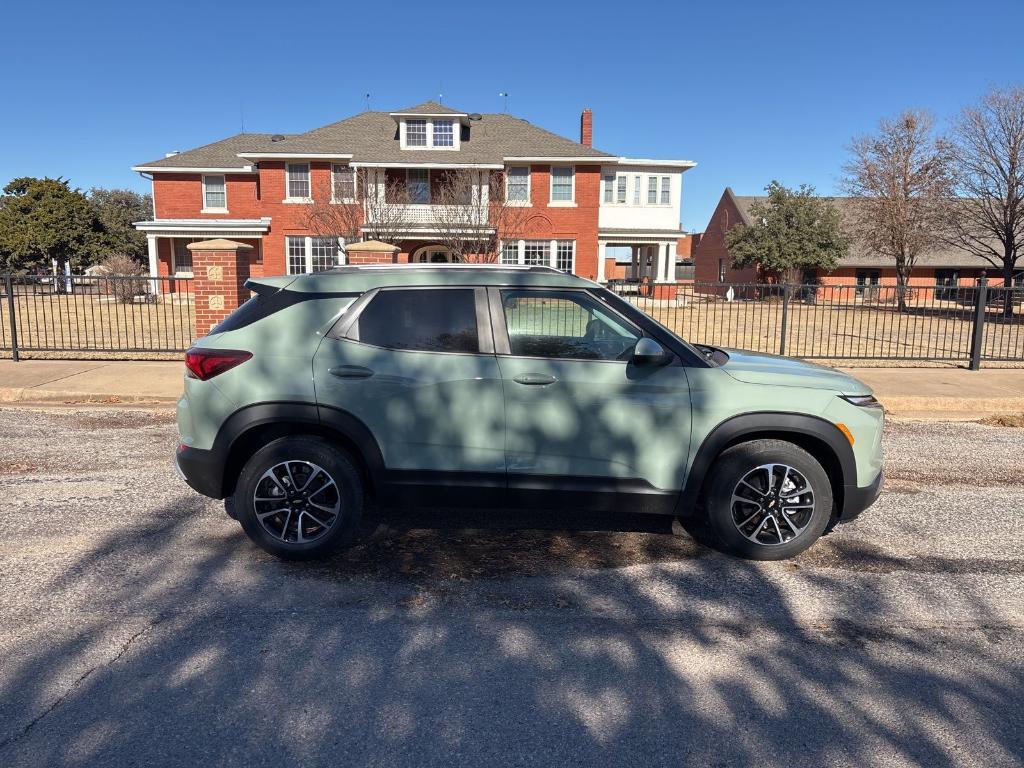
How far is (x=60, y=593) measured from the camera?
4.07 meters

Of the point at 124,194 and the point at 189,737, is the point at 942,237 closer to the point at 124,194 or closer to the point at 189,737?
the point at 189,737

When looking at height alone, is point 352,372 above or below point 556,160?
below

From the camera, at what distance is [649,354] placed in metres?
4.23

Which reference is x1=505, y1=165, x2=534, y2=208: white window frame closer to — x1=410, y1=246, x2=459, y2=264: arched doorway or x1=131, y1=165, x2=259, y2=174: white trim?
x1=410, y1=246, x2=459, y2=264: arched doorway

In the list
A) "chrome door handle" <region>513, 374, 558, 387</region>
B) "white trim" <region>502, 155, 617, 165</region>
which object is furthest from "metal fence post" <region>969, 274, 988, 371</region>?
"white trim" <region>502, 155, 617, 165</region>

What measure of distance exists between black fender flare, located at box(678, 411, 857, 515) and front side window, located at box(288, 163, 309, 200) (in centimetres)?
2936

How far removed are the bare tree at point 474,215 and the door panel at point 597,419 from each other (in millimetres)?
24204

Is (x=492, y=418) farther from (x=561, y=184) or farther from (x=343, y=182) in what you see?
(x=561, y=184)

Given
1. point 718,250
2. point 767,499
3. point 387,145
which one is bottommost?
point 767,499

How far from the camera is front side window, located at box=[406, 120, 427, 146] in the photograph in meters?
31.2

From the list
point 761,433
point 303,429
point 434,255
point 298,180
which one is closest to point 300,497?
point 303,429

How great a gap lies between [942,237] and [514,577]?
119 feet

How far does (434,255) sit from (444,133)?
5112mm

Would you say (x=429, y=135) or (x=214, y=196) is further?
A: (x=214, y=196)
